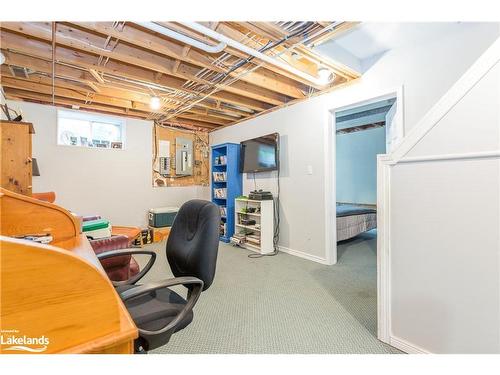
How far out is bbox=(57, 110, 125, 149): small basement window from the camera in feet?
13.9

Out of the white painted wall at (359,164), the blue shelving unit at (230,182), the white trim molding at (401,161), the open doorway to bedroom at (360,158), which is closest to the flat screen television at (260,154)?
the blue shelving unit at (230,182)

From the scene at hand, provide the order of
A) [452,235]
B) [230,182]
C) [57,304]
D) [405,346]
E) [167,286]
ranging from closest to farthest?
[57,304], [167,286], [452,235], [405,346], [230,182]

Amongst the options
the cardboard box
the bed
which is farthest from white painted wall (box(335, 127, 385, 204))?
the cardboard box

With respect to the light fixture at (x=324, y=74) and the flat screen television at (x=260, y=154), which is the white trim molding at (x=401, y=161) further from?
the flat screen television at (x=260, y=154)

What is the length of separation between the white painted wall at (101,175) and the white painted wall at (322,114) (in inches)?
75.0

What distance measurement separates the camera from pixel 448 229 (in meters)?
1.43

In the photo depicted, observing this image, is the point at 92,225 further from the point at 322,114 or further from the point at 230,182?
the point at 322,114

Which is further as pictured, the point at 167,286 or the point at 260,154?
the point at 260,154

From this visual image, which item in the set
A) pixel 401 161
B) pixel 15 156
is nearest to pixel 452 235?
pixel 401 161

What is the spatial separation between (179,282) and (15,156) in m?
2.07

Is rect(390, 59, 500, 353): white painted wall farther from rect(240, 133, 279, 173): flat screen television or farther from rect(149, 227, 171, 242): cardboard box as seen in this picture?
rect(149, 227, 171, 242): cardboard box

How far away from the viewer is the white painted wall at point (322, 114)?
226 cm

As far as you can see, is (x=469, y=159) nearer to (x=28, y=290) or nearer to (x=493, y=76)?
(x=493, y=76)

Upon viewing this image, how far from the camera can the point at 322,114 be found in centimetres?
344
